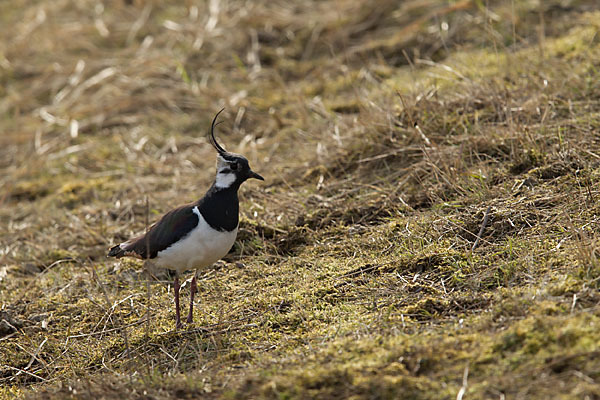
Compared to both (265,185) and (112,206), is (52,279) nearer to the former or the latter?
(112,206)

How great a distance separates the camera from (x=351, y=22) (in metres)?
8.54

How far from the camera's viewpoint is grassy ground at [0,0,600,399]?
3314 mm

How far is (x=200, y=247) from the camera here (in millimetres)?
4156

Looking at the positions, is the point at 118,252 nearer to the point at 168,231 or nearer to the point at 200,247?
the point at 168,231

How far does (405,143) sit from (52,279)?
2.82m

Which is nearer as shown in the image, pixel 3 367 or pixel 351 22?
pixel 3 367

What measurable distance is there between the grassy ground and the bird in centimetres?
36

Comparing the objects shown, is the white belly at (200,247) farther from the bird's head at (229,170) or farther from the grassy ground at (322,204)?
the grassy ground at (322,204)

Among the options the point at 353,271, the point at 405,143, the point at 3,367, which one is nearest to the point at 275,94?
the point at 405,143

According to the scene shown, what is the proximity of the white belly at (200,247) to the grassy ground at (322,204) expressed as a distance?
36 centimetres

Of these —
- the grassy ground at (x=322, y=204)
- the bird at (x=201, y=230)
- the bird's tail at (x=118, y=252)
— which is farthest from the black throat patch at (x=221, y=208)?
the bird's tail at (x=118, y=252)

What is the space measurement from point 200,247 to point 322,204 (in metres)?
1.36

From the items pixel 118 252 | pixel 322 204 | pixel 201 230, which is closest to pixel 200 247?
pixel 201 230

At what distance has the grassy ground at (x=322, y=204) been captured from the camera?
3314 mm
